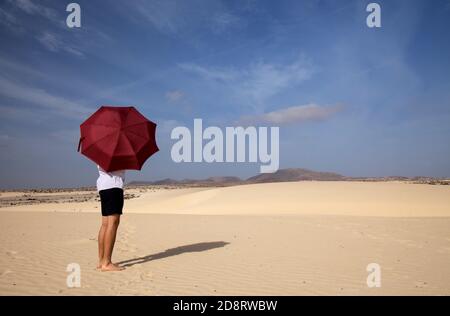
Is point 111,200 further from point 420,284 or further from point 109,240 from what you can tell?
point 420,284

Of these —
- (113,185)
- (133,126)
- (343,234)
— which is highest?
(133,126)

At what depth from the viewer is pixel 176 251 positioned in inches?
368

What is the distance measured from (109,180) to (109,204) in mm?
456

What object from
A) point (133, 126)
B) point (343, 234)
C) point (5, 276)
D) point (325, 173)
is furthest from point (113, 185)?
point (325, 173)

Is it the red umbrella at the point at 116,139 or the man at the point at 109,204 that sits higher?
the red umbrella at the point at 116,139

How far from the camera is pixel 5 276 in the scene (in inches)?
263

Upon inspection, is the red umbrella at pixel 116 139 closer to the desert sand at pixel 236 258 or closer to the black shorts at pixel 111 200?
the black shorts at pixel 111 200

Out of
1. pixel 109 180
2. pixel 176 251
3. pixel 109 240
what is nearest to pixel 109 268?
pixel 109 240

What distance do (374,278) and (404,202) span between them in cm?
1933

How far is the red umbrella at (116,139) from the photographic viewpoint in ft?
22.4

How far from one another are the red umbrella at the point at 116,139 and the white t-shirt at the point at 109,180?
18cm

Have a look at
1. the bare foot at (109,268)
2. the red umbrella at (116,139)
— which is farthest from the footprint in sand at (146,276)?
the red umbrella at (116,139)

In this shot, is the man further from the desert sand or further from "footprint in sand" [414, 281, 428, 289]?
"footprint in sand" [414, 281, 428, 289]
